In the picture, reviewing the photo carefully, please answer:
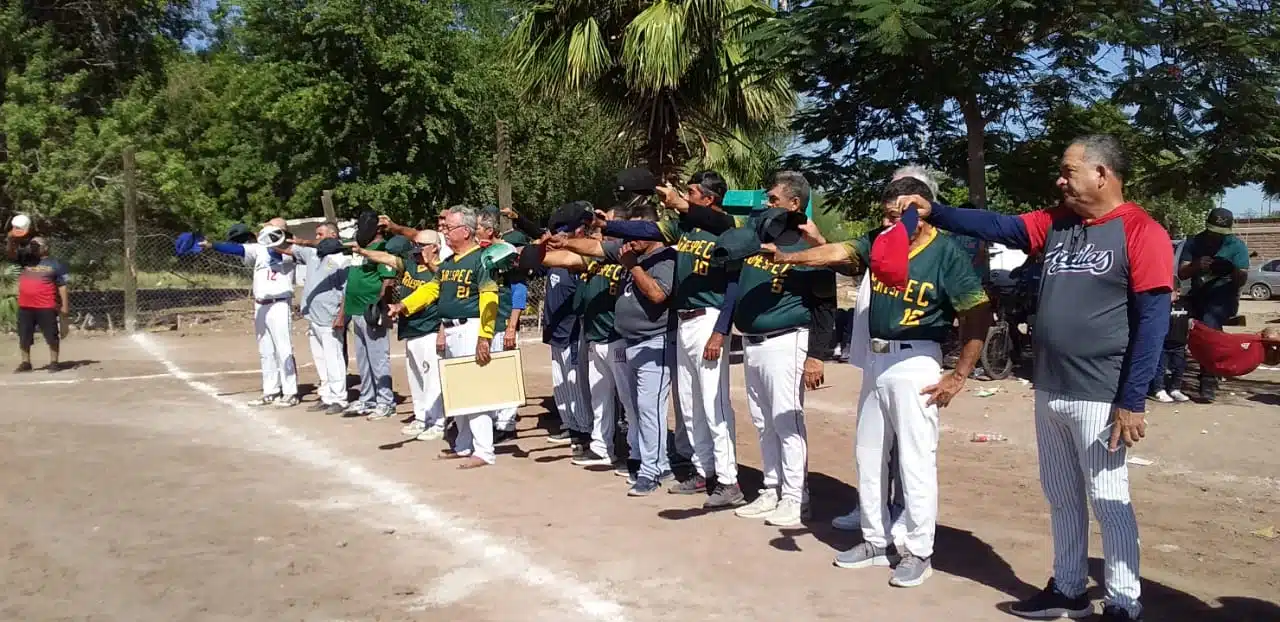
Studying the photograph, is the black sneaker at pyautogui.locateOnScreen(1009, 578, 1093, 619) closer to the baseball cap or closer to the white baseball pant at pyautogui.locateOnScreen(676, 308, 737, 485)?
the white baseball pant at pyautogui.locateOnScreen(676, 308, 737, 485)

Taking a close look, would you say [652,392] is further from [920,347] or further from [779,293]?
[920,347]

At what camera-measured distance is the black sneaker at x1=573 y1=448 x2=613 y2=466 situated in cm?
840

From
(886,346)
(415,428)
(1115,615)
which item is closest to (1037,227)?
(886,346)

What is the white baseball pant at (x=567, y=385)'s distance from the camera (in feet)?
29.8

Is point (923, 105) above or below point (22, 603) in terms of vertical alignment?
above

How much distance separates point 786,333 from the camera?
20.1 feet

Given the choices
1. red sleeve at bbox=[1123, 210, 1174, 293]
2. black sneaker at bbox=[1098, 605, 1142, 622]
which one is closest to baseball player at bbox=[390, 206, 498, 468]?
black sneaker at bbox=[1098, 605, 1142, 622]

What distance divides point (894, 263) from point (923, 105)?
27.2 ft

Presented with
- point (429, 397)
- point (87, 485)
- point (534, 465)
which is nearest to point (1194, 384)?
point (534, 465)

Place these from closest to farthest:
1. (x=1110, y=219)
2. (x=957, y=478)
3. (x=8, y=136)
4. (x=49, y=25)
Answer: (x=1110, y=219) → (x=957, y=478) → (x=8, y=136) → (x=49, y=25)

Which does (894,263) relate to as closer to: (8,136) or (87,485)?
(87,485)

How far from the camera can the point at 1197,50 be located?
11.4m

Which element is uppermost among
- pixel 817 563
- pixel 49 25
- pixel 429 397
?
pixel 49 25

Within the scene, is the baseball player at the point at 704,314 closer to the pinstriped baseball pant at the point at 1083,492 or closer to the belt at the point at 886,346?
the belt at the point at 886,346
